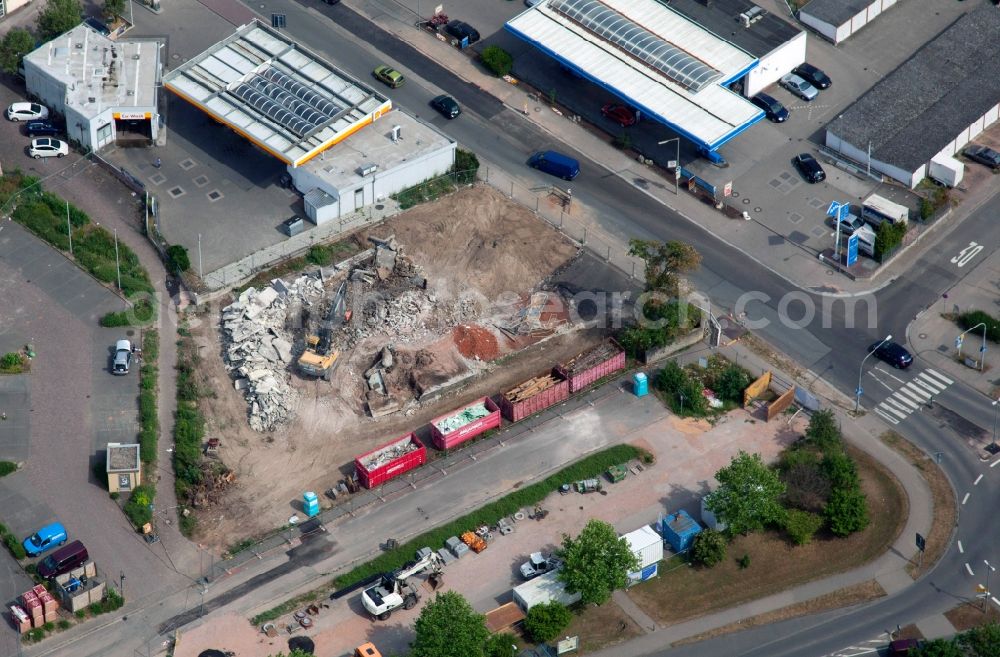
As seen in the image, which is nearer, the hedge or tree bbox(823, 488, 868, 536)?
the hedge

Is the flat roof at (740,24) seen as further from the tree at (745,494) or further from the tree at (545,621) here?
the tree at (545,621)

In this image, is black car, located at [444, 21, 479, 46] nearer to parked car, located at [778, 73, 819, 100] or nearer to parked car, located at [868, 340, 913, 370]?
parked car, located at [778, 73, 819, 100]

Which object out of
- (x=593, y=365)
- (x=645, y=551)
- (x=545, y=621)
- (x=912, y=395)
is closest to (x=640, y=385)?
(x=593, y=365)

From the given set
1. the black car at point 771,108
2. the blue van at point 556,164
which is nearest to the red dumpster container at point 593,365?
the blue van at point 556,164

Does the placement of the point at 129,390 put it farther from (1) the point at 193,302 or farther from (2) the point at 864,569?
(2) the point at 864,569

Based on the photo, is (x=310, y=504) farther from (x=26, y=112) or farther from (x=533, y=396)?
(x=26, y=112)

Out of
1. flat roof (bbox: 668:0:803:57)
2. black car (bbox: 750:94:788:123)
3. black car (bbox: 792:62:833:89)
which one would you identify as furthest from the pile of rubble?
black car (bbox: 792:62:833:89)
